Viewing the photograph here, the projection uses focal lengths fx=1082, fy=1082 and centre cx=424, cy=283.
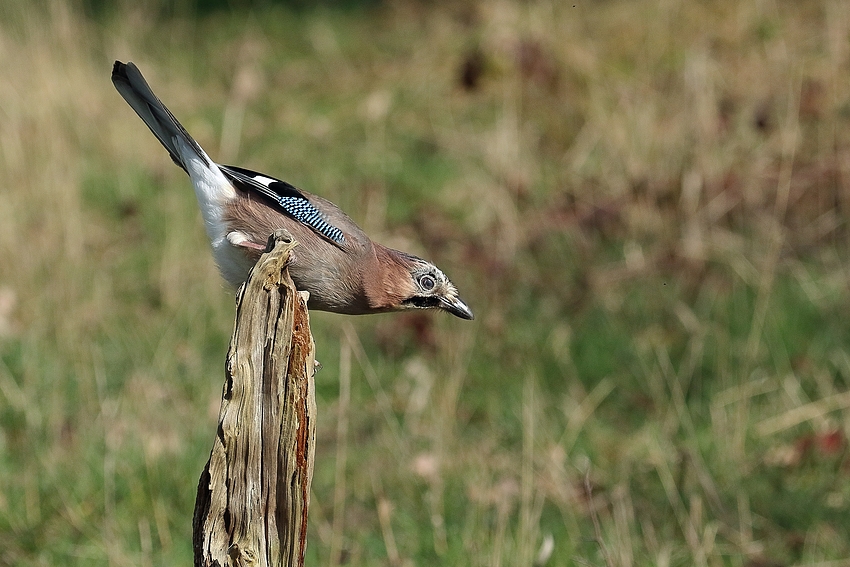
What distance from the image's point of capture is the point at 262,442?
2.61m

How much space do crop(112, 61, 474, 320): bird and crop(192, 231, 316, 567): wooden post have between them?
105 centimetres

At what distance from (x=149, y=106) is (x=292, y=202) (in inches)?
24.0

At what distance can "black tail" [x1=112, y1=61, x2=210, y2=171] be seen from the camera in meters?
3.57

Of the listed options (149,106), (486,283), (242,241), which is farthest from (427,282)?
(486,283)

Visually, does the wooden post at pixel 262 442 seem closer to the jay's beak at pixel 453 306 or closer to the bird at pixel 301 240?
the bird at pixel 301 240

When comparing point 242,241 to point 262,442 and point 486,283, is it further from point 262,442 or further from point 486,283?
point 486,283

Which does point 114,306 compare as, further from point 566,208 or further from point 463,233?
point 566,208

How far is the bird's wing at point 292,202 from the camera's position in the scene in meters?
3.93

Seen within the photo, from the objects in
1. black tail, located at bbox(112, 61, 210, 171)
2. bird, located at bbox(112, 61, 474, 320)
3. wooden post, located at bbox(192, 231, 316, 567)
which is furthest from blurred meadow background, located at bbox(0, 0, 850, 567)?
wooden post, located at bbox(192, 231, 316, 567)

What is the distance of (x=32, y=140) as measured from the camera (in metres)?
7.91

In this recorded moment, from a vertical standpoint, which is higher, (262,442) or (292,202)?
(292,202)

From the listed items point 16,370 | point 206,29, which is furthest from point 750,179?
point 206,29

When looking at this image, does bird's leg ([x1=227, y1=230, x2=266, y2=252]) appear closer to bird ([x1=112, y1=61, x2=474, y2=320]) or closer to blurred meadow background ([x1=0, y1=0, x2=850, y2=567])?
bird ([x1=112, y1=61, x2=474, y2=320])

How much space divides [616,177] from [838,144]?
161 centimetres
